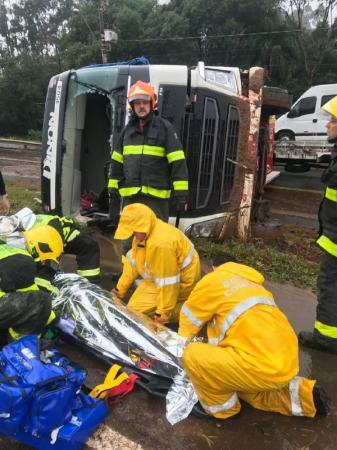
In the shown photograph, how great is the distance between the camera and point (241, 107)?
16.5 feet

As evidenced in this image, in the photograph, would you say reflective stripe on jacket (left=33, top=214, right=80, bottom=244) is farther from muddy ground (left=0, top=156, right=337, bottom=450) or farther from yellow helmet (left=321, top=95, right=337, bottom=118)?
yellow helmet (left=321, top=95, right=337, bottom=118)

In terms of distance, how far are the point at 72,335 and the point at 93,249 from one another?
102 cm

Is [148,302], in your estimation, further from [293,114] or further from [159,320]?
[293,114]

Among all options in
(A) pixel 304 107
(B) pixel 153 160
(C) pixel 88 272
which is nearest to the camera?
(C) pixel 88 272

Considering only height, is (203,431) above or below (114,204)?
below

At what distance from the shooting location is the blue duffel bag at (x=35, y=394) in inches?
73.4

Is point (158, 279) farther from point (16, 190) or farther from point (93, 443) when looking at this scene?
point (16, 190)

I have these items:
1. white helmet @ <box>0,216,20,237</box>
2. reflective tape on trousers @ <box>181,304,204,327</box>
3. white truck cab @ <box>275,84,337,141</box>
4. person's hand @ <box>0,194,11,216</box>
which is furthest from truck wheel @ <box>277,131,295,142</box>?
reflective tape on trousers @ <box>181,304,204,327</box>

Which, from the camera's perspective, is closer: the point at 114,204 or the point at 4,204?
the point at 4,204

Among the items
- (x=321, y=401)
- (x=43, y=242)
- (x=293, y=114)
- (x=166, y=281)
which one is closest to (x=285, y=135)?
(x=293, y=114)

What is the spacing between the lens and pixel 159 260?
2.98 meters

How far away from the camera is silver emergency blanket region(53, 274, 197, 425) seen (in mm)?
2387

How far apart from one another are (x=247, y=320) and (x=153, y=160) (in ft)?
6.83

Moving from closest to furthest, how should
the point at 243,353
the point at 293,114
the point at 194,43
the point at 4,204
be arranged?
the point at 243,353 < the point at 4,204 < the point at 293,114 < the point at 194,43
